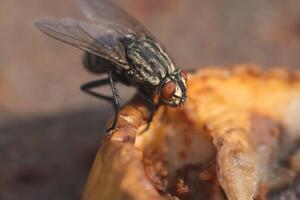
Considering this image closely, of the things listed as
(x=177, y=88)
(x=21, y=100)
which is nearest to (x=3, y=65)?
(x=21, y=100)

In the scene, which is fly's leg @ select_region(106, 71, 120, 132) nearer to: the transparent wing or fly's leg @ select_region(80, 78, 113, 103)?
fly's leg @ select_region(80, 78, 113, 103)

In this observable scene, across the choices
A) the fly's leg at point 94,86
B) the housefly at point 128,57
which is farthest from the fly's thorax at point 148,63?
the fly's leg at point 94,86

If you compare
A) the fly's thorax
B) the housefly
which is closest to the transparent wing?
the housefly

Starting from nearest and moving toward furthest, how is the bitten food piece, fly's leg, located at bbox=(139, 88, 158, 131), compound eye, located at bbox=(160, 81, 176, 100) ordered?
the bitten food piece → fly's leg, located at bbox=(139, 88, 158, 131) → compound eye, located at bbox=(160, 81, 176, 100)

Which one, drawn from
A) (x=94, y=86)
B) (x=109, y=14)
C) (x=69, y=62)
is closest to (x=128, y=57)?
(x=94, y=86)

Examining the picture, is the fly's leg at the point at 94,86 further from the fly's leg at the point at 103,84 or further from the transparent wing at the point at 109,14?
the transparent wing at the point at 109,14

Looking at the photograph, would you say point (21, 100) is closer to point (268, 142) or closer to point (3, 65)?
point (3, 65)
